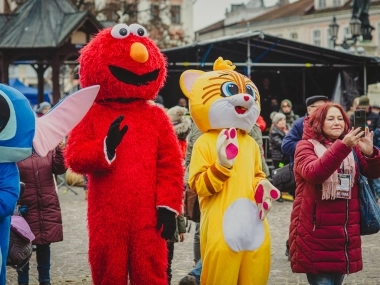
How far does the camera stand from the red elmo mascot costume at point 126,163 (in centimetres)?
527

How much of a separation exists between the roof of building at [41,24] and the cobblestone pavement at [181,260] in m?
6.92

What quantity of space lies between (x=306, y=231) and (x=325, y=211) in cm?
20

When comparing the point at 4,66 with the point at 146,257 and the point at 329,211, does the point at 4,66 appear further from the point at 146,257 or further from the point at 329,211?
the point at 329,211

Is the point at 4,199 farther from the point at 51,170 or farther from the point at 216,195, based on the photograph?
the point at 51,170

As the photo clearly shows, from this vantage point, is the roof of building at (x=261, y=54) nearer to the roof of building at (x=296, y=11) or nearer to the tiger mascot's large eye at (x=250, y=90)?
the tiger mascot's large eye at (x=250, y=90)

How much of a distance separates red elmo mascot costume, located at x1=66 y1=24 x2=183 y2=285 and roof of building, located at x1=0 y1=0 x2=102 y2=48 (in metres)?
12.6

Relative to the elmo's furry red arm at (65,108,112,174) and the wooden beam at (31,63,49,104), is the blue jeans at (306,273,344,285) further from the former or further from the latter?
the wooden beam at (31,63,49,104)

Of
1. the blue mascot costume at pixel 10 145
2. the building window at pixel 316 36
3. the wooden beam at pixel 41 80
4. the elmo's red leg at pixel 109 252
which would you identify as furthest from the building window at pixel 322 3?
the blue mascot costume at pixel 10 145

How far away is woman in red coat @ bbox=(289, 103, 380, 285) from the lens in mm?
5496

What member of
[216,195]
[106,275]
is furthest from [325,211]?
[106,275]

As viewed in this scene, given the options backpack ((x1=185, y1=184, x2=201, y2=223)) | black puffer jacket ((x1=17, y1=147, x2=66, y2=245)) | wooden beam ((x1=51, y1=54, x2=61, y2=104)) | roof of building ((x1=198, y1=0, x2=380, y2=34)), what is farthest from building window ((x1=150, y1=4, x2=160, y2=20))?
black puffer jacket ((x1=17, y1=147, x2=66, y2=245))

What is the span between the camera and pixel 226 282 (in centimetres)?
539

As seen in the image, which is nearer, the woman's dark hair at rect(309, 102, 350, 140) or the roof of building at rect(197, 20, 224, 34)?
the woman's dark hair at rect(309, 102, 350, 140)

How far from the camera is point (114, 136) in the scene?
204 inches
